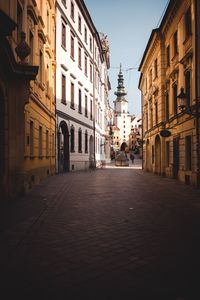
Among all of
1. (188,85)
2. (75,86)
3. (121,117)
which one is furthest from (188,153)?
(121,117)

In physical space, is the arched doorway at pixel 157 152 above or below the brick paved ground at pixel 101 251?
above

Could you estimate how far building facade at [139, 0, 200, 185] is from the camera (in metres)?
15.0

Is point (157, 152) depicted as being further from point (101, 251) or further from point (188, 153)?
point (101, 251)

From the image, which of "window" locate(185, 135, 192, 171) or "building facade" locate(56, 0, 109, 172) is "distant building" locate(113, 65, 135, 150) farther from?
"window" locate(185, 135, 192, 171)

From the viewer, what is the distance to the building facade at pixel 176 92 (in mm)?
15039

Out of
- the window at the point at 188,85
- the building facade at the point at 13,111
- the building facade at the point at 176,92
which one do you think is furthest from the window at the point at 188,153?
the building facade at the point at 13,111

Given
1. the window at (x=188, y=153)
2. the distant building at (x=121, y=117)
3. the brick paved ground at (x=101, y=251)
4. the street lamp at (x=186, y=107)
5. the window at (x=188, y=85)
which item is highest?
the distant building at (x=121, y=117)

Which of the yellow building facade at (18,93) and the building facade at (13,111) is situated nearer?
the yellow building facade at (18,93)

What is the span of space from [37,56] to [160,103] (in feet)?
33.8

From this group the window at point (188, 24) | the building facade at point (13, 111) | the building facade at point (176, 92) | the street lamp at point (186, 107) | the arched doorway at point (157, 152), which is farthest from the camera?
the arched doorway at point (157, 152)

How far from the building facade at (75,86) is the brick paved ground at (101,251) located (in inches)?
658

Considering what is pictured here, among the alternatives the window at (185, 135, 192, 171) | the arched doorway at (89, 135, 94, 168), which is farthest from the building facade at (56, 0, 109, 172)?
the window at (185, 135, 192, 171)

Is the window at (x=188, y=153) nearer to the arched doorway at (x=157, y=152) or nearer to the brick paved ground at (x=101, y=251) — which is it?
the brick paved ground at (x=101, y=251)

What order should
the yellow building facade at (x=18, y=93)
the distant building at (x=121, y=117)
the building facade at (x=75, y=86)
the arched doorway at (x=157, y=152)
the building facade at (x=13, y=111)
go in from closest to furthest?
1. the yellow building facade at (x=18, y=93)
2. the building facade at (x=13, y=111)
3. the building facade at (x=75, y=86)
4. the arched doorway at (x=157, y=152)
5. the distant building at (x=121, y=117)
